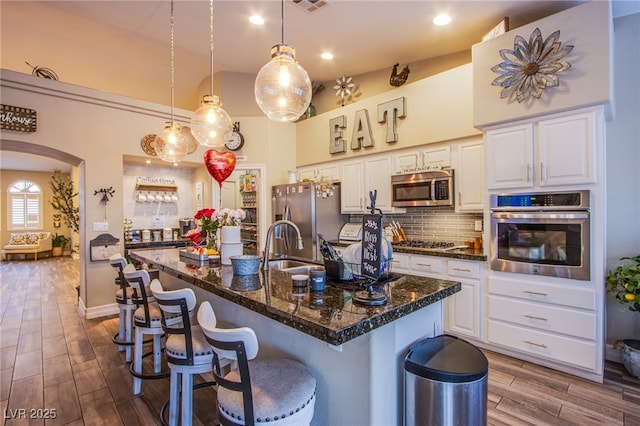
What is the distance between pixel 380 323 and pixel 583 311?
7.73 ft

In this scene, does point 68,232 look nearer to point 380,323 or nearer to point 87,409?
point 87,409

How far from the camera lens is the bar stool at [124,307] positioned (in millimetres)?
2836

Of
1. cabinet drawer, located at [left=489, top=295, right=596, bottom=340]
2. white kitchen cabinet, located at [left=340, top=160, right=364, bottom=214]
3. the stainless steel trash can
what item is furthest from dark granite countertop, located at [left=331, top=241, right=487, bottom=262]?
the stainless steel trash can

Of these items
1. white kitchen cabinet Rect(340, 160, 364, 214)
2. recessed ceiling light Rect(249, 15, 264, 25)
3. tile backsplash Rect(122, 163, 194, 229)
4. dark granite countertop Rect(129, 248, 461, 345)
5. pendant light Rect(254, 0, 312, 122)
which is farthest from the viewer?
tile backsplash Rect(122, 163, 194, 229)

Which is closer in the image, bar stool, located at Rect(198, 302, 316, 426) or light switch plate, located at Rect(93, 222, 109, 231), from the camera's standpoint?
bar stool, located at Rect(198, 302, 316, 426)

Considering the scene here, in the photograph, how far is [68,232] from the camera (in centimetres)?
1101

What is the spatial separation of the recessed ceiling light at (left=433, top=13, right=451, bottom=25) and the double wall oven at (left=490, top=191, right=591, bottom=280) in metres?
1.90

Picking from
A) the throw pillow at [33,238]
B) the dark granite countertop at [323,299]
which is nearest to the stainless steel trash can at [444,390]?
the dark granite countertop at [323,299]

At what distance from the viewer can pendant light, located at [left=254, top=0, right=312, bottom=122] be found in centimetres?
217

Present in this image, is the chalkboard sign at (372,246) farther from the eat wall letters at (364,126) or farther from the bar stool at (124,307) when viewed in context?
the eat wall letters at (364,126)

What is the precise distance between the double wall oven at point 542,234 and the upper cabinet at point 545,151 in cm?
14

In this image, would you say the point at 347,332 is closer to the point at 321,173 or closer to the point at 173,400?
the point at 173,400

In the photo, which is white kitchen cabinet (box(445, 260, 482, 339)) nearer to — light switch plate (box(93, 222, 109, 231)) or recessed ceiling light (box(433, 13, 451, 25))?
recessed ceiling light (box(433, 13, 451, 25))

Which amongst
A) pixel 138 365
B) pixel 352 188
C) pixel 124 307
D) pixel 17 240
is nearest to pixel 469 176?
pixel 352 188
